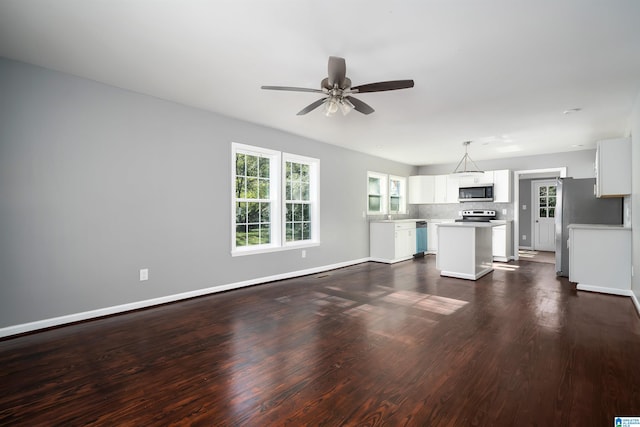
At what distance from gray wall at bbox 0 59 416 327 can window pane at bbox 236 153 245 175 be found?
22cm

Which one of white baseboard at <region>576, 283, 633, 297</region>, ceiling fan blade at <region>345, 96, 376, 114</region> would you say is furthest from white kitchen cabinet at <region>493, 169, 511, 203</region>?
ceiling fan blade at <region>345, 96, 376, 114</region>

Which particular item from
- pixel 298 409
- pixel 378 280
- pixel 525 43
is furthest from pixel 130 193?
pixel 525 43

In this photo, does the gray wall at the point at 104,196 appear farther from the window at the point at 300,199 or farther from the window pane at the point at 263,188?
the window at the point at 300,199

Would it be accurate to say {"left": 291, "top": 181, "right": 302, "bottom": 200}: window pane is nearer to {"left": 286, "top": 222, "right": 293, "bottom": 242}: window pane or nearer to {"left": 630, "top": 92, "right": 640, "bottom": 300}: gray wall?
{"left": 286, "top": 222, "right": 293, "bottom": 242}: window pane

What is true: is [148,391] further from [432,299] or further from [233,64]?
[432,299]

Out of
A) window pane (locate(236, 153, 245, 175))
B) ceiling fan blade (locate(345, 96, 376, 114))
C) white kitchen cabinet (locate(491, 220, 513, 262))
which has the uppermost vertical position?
ceiling fan blade (locate(345, 96, 376, 114))

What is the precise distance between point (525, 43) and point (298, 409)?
3.17m

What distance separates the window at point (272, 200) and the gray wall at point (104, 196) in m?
0.21

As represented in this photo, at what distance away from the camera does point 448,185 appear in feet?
26.6

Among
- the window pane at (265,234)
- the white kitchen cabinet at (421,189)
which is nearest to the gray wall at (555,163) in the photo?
the white kitchen cabinet at (421,189)

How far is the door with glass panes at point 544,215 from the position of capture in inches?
342

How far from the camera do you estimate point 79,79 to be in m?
3.14

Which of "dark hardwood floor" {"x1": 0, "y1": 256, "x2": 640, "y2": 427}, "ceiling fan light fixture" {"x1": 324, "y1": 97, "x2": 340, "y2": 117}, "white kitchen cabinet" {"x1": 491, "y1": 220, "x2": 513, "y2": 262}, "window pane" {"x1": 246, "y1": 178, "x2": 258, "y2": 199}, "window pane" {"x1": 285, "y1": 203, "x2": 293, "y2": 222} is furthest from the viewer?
"white kitchen cabinet" {"x1": 491, "y1": 220, "x2": 513, "y2": 262}

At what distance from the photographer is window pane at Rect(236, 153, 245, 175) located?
460cm
